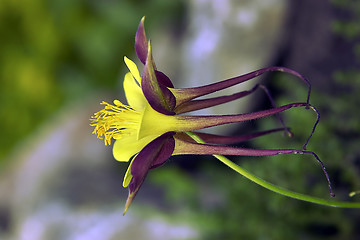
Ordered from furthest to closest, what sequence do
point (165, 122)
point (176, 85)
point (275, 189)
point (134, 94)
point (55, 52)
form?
1. point (55, 52)
2. point (176, 85)
3. point (134, 94)
4. point (165, 122)
5. point (275, 189)

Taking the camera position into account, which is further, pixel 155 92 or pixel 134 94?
pixel 134 94

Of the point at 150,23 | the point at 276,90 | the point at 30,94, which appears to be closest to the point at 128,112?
the point at 276,90

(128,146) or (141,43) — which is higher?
(141,43)

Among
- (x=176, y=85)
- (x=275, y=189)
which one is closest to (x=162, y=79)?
(x=275, y=189)

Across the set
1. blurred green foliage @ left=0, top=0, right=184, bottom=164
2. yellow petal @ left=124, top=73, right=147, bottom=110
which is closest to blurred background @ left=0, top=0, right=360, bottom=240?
blurred green foliage @ left=0, top=0, right=184, bottom=164

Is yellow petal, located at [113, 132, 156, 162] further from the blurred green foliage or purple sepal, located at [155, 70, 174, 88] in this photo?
the blurred green foliage

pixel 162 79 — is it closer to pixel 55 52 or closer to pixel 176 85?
pixel 176 85
